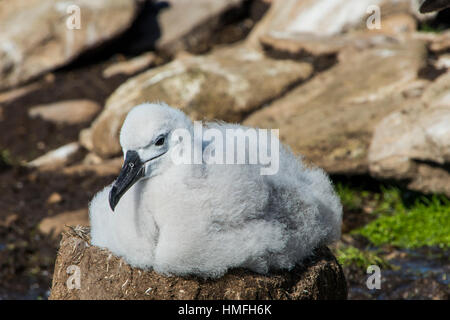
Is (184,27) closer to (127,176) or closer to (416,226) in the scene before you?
(416,226)

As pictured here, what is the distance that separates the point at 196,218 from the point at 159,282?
1.63ft

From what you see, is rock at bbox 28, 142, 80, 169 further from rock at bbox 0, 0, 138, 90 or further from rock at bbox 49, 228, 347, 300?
rock at bbox 49, 228, 347, 300

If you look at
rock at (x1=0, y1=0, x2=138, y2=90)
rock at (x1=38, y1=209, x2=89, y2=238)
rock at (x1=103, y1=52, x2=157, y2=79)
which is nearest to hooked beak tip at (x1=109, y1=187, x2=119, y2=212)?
rock at (x1=38, y1=209, x2=89, y2=238)

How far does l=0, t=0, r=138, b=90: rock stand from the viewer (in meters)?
10.7

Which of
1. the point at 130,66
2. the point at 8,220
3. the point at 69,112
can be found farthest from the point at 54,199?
the point at 130,66

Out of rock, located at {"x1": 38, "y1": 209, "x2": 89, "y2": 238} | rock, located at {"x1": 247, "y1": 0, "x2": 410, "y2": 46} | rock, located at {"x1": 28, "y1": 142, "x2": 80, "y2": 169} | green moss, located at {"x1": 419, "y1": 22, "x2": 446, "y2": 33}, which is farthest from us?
rock, located at {"x1": 247, "y1": 0, "x2": 410, "y2": 46}

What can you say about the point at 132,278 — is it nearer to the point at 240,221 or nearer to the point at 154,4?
the point at 240,221

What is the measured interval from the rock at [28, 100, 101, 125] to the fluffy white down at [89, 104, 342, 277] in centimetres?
637

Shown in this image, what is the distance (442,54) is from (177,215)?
236 inches

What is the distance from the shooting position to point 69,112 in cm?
1022

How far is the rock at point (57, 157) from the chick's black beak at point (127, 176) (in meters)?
5.83

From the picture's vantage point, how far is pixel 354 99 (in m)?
7.92

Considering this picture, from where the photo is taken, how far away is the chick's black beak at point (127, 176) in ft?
11.5
